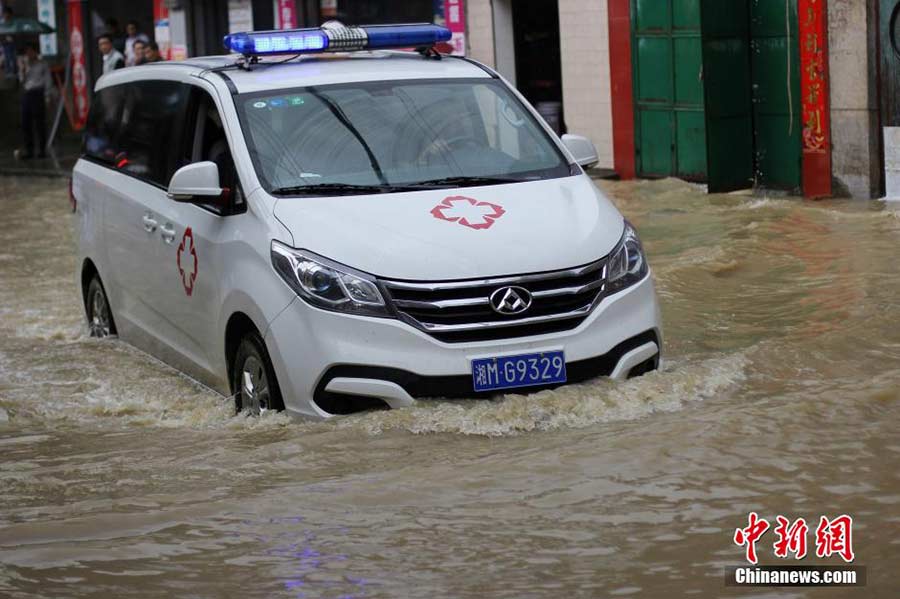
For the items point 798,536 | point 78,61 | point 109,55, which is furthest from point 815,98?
point 78,61

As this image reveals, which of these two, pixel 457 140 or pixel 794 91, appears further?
pixel 794 91

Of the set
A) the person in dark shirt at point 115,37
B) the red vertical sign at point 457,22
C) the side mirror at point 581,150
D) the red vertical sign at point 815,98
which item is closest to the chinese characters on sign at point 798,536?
the side mirror at point 581,150

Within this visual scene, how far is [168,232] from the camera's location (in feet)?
26.2

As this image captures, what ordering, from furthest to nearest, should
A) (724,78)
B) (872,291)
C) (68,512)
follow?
(724,78), (872,291), (68,512)

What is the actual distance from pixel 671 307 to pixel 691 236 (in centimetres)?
316

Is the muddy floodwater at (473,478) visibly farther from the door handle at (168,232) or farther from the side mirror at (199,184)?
the side mirror at (199,184)

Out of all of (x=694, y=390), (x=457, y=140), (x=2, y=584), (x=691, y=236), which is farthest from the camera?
(x=691, y=236)

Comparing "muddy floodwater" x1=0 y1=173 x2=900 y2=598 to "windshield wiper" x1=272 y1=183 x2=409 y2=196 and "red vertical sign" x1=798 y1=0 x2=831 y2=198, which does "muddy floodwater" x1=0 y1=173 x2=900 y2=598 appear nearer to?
"windshield wiper" x1=272 y1=183 x2=409 y2=196

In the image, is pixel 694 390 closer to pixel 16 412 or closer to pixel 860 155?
pixel 16 412

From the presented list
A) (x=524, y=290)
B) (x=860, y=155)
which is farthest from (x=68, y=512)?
(x=860, y=155)

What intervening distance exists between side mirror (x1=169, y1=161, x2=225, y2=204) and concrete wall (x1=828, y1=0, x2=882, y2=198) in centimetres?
844

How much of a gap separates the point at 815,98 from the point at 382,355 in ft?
30.3

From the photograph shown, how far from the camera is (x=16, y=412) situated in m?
8.08

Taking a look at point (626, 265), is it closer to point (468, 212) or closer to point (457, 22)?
point (468, 212)
